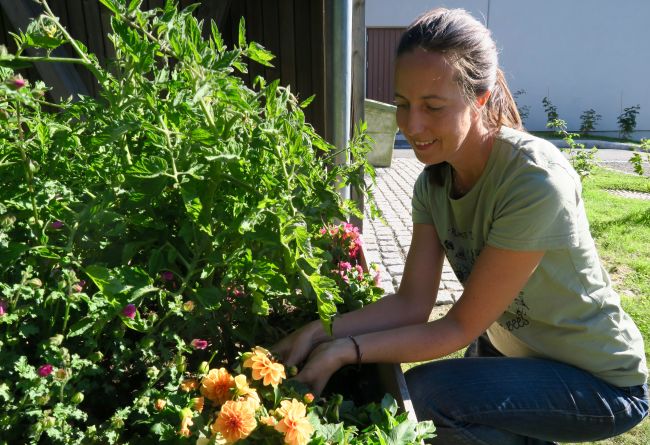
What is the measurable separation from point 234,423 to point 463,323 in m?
0.86

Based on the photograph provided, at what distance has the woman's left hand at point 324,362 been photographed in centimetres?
144

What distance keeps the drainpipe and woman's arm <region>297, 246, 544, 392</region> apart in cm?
113

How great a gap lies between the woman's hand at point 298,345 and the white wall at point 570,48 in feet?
51.1

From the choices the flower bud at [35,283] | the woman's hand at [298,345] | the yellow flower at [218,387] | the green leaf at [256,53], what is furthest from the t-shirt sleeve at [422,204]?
the flower bud at [35,283]

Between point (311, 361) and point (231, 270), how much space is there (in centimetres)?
36

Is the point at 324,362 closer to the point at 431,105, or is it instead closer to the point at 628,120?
the point at 431,105

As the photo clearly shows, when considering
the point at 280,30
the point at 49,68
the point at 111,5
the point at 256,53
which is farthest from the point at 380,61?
the point at 111,5

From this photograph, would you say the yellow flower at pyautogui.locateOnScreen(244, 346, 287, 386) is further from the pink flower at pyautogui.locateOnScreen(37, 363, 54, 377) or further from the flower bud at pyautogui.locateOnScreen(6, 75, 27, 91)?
the flower bud at pyautogui.locateOnScreen(6, 75, 27, 91)

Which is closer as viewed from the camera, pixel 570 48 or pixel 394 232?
pixel 394 232

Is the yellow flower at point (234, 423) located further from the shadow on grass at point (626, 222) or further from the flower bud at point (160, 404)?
the shadow on grass at point (626, 222)

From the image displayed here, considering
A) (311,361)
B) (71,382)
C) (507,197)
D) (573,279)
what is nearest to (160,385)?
(71,382)

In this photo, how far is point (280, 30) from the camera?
12.0 ft

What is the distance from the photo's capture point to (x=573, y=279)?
1.74m

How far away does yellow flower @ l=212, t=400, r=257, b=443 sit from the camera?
1020mm
